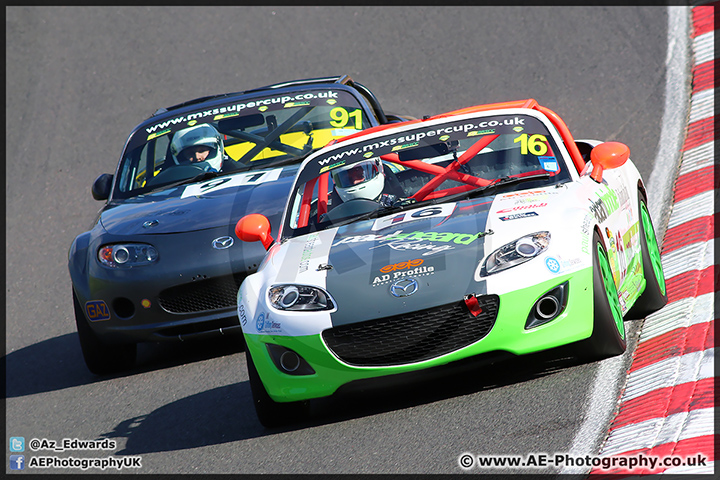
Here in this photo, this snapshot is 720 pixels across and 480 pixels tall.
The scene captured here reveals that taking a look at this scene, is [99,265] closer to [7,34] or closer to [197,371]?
[197,371]

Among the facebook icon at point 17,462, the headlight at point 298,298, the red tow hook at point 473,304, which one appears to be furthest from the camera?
the facebook icon at point 17,462

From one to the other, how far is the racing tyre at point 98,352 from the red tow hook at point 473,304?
10.6 feet

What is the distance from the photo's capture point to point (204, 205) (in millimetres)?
7625

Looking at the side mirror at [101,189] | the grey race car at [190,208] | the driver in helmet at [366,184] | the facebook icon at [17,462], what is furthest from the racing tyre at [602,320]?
the side mirror at [101,189]

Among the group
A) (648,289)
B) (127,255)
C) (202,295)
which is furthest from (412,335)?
(127,255)

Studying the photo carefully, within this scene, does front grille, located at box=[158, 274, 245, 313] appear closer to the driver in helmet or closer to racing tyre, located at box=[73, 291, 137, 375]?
racing tyre, located at box=[73, 291, 137, 375]

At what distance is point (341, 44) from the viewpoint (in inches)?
611

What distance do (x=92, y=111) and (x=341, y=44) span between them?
3695mm

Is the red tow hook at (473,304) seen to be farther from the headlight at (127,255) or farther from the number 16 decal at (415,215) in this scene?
the headlight at (127,255)

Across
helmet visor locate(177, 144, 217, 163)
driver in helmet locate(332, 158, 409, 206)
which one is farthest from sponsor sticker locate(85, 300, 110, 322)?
driver in helmet locate(332, 158, 409, 206)

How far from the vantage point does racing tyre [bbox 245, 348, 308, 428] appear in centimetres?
548

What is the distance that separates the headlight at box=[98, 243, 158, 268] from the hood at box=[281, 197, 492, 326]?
1.75 m

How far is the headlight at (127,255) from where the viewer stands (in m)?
7.26

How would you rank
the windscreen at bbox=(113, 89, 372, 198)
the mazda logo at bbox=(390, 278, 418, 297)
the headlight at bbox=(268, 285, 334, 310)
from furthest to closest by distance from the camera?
the windscreen at bbox=(113, 89, 372, 198) < the headlight at bbox=(268, 285, 334, 310) < the mazda logo at bbox=(390, 278, 418, 297)
